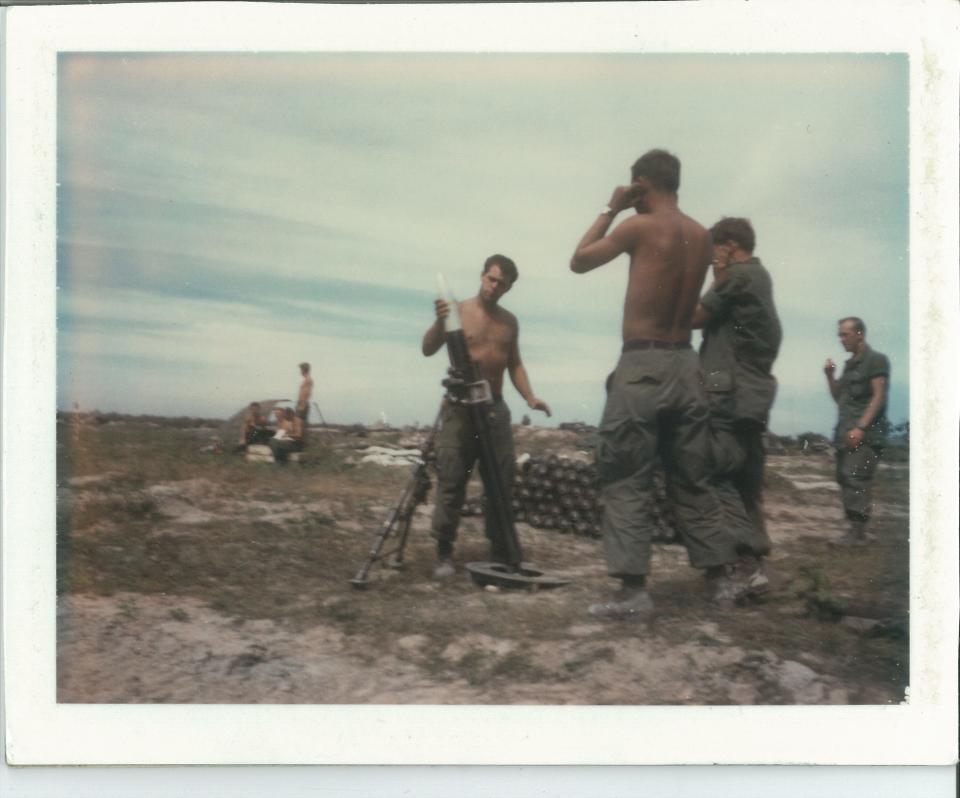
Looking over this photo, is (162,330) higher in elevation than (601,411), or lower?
higher

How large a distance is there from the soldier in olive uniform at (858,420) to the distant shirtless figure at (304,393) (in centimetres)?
235

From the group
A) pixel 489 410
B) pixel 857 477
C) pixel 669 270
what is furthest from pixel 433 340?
pixel 857 477

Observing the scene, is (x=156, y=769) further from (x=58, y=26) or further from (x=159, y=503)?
(x=58, y=26)

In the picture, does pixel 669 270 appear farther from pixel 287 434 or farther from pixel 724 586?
pixel 287 434

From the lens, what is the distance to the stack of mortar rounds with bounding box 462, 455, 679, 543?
462 centimetres

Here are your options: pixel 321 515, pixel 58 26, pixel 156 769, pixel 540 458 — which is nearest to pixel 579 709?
pixel 540 458

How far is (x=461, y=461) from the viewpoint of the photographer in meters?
4.66

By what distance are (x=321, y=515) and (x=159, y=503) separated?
2.46 ft

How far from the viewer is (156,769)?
445cm

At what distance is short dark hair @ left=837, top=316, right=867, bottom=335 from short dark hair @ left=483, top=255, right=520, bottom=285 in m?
1.49

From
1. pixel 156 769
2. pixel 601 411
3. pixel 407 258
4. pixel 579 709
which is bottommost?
pixel 156 769

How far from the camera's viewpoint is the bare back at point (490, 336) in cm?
458

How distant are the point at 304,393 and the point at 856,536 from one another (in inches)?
102

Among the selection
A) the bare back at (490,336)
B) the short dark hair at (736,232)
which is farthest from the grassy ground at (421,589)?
the short dark hair at (736,232)
